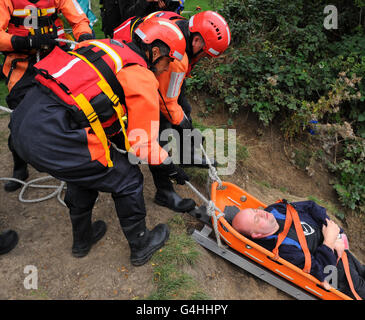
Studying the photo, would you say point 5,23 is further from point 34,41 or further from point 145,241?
point 145,241

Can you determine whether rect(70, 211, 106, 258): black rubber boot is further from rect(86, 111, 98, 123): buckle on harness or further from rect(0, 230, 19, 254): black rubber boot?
rect(86, 111, 98, 123): buckle on harness

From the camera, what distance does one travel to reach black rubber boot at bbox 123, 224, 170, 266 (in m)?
2.74

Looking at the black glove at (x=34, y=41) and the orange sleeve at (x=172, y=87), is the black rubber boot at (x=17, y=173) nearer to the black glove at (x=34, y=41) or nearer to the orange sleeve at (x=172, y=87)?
the black glove at (x=34, y=41)

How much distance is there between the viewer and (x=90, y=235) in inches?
116

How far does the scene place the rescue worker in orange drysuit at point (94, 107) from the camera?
201 centimetres

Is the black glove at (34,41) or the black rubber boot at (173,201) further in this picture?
the black rubber boot at (173,201)

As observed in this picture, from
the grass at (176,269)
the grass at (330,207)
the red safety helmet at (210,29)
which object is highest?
the red safety helmet at (210,29)

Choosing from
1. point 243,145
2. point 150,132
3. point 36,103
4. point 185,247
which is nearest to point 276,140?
point 243,145

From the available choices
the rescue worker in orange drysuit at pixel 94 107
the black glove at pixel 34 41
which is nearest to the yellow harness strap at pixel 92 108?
the rescue worker in orange drysuit at pixel 94 107

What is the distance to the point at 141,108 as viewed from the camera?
2.06 m

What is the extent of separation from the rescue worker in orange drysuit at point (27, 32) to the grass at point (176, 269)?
2.24 m

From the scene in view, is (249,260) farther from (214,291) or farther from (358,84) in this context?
(358,84)

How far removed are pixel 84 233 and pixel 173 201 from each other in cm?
108

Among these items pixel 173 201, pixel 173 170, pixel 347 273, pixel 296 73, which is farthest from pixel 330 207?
pixel 173 170
